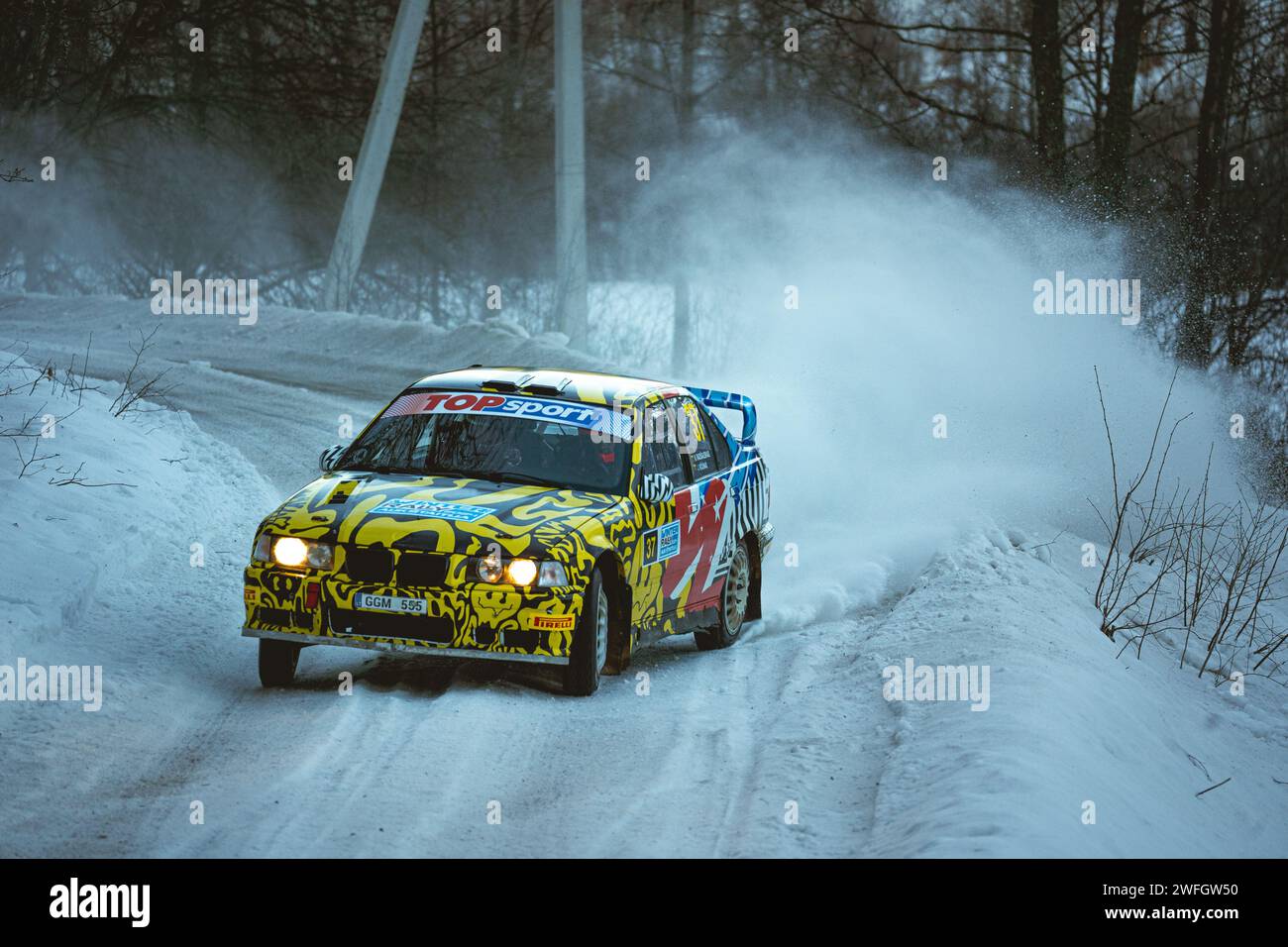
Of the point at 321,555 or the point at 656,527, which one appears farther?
the point at 656,527

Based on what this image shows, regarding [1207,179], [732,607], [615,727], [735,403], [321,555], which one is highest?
[1207,179]

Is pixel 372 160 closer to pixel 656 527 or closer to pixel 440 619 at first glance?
pixel 656 527

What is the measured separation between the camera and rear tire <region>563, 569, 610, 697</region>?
314 inches

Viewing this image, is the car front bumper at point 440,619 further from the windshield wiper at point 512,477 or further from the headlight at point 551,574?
the windshield wiper at point 512,477

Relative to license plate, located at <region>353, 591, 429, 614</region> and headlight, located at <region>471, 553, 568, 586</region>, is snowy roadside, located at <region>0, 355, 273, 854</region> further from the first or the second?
headlight, located at <region>471, 553, 568, 586</region>

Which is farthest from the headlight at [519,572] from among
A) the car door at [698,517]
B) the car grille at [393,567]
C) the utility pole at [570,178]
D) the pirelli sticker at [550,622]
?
the utility pole at [570,178]

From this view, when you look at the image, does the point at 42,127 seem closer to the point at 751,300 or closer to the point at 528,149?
the point at 528,149

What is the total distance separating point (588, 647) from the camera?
8039mm

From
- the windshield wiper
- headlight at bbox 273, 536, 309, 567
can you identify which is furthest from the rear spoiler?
headlight at bbox 273, 536, 309, 567

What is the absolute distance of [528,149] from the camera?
36.0m

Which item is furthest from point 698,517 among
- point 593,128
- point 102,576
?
point 593,128

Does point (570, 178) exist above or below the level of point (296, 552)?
above

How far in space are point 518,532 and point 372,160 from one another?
1869cm

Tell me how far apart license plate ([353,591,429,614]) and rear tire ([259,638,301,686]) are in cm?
58
